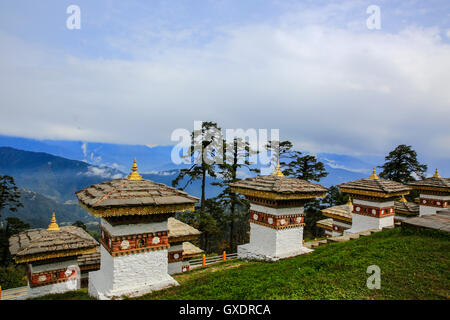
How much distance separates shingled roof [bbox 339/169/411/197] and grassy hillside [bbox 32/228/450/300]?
15.6ft

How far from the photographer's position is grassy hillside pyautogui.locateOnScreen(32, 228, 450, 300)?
5273 mm

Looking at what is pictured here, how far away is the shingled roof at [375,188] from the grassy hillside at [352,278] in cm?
476

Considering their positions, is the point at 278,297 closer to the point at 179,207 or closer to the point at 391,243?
the point at 179,207

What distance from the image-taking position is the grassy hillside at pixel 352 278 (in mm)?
5273

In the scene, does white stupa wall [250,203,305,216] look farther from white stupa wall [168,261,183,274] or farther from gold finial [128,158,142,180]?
gold finial [128,158,142,180]

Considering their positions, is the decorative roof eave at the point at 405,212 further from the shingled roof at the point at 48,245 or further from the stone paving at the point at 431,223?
the shingled roof at the point at 48,245

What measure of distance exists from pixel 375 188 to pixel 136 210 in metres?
11.7

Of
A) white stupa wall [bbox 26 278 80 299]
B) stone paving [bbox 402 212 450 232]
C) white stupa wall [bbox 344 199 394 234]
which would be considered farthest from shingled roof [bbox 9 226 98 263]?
white stupa wall [bbox 344 199 394 234]

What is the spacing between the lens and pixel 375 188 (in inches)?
521

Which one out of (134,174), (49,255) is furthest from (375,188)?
(49,255)

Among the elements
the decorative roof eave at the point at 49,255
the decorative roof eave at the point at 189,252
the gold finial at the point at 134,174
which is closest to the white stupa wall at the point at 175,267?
the decorative roof eave at the point at 189,252

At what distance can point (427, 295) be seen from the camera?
5.16 meters

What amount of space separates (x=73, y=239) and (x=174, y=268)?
4404mm

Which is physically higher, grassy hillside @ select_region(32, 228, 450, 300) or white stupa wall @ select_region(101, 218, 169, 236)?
white stupa wall @ select_region(101, 218, 169, 236)
